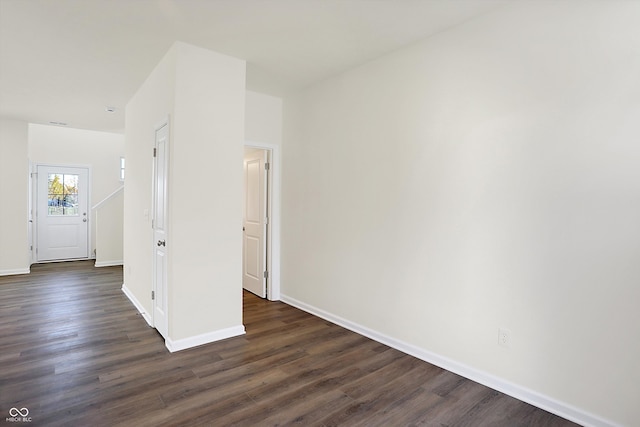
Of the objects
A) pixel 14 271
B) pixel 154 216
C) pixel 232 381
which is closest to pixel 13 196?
pixel 14 271

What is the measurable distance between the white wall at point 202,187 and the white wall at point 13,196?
163 inches

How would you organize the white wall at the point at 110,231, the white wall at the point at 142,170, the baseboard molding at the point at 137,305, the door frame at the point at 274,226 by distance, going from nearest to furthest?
the white wall at the point at 142,170, the baseboard molding at the point at 137,305, the door frame at the point at 274,226, the white wall at the point at 110,231

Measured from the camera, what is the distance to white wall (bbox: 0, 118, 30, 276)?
5840 mm

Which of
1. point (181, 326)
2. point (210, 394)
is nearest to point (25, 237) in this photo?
point (181, 326)

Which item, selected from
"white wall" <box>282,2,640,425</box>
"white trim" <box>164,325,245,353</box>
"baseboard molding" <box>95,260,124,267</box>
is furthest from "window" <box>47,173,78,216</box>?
"white wall" <box>282,2,640,425</box>

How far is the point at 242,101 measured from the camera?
11.1ft

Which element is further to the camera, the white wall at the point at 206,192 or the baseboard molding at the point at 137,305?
the baseboard molding at the point at 137,305

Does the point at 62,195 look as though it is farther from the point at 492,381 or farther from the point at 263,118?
the point at 492,381

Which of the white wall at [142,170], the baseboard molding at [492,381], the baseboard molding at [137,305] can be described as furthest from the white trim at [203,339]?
the baseboard molding at [492,381]

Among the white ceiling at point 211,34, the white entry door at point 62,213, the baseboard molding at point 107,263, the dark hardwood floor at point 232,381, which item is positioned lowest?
the dark hardwood floor at point 232,381

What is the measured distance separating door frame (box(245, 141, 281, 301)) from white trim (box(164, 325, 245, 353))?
4.07ft

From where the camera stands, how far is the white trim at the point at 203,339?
3.05 metres

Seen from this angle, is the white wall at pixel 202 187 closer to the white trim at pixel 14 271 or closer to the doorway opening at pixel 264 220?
the doorway opening at pixel 264 220

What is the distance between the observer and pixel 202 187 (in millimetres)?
3162
